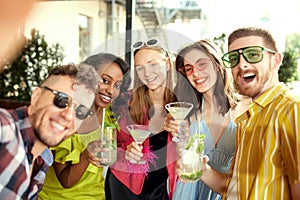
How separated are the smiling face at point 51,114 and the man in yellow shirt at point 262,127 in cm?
49

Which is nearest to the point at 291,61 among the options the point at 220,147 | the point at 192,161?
the point at 220,147

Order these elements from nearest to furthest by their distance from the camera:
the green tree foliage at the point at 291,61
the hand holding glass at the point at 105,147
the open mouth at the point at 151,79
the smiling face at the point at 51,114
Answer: the smiling face at the point at 51,114 → the hand holding glass at the point at 105,147 → the open mouth at the point at 151,79 → the green tree foliage at the point at 291,61

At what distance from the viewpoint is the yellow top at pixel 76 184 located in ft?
4.42

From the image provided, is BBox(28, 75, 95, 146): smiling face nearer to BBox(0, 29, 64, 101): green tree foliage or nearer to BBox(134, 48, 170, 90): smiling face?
BBox(134, 48, 170, 90): smiling face

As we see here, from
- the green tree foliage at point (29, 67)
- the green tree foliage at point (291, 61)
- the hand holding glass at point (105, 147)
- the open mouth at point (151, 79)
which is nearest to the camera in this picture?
the hand holding glass at point (105, 147)

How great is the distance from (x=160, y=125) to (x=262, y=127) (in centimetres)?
47

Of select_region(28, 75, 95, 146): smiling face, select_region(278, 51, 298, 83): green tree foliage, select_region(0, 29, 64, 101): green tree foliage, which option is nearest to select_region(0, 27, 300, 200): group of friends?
select_region(28, 75, 95, 146): smiling face

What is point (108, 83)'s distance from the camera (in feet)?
4.48

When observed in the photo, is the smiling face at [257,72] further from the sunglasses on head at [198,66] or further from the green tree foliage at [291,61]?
the green tree foliage at [291,61]

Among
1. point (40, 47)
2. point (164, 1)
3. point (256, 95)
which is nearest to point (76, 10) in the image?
point (40, 47)

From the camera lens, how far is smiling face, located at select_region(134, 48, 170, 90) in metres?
1.38

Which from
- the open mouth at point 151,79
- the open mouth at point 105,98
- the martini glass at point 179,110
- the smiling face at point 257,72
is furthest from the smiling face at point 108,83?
the smiling face at point 257,72

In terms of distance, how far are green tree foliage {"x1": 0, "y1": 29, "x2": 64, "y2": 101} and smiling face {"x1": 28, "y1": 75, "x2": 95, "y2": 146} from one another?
3136 millimetres

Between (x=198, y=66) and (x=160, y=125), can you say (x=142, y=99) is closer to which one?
(x=160, y=125)
